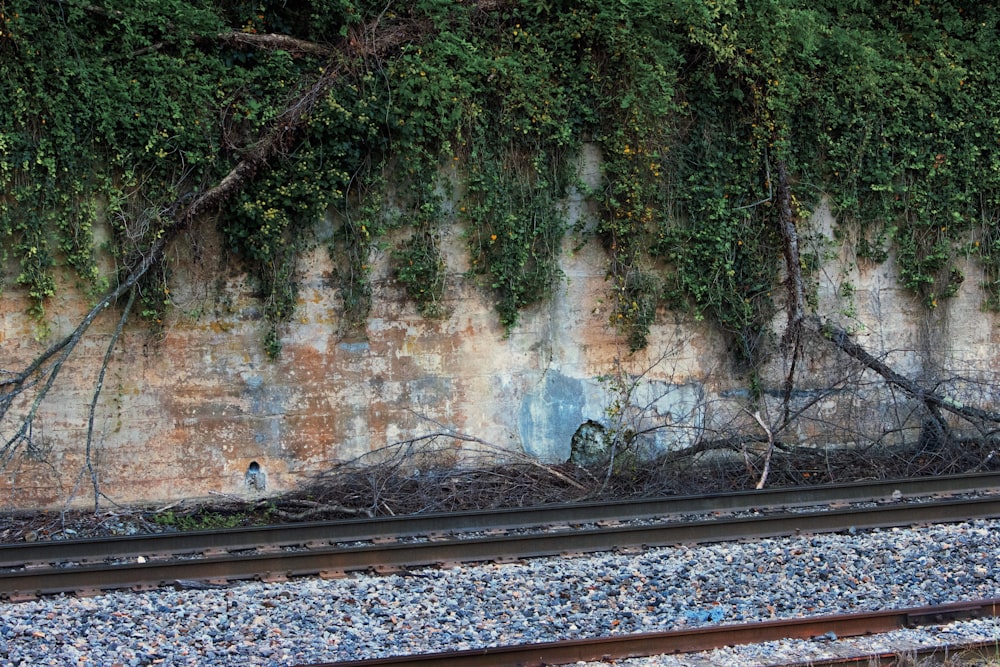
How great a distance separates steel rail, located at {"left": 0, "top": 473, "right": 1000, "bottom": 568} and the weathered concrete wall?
2183 millimetres

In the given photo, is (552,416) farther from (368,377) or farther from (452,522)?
(452,522)

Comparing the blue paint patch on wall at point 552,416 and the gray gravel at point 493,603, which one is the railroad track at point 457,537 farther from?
the blue paint patch on wall at point 552,416

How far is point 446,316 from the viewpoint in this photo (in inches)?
420

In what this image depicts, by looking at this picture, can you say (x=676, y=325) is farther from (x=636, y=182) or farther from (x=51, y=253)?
(x=51, y=253)

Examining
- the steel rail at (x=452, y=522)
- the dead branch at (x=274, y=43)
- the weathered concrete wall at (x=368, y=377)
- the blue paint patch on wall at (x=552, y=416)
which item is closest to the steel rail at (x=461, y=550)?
the steel rail at (x=452, y=522)

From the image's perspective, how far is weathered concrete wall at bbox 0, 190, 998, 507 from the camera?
9773mm

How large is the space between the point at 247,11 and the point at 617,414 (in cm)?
615

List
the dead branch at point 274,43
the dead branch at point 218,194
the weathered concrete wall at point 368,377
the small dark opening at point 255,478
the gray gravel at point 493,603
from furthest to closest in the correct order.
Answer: the small dark opening at point 255,478 < the dead branch at point 274,43 < the weathered concrete wall at point 368,377 < the dead branch at point 218,194 < the gray gravel at point 493,603

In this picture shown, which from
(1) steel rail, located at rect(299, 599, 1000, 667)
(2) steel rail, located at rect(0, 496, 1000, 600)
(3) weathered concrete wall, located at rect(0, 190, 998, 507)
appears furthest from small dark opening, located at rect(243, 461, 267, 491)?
(1) steel rail, located at rect(299, 599, 1000, 667)

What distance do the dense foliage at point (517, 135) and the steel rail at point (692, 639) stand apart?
18.5 feet

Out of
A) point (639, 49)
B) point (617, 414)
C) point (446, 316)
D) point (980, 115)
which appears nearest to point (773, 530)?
point (617, 414)

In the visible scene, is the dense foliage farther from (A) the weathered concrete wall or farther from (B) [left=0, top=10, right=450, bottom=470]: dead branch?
(A) the weathered concrete wall

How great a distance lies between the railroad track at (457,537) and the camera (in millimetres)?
6887

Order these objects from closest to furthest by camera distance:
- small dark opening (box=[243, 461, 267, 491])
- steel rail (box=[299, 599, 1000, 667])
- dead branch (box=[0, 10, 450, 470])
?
steel rail (box=[299, 599, 1000, 667]), dead branch (box=[0, 10, 450, 470]), small dark opening (box=[243, 461, 267, 491])
